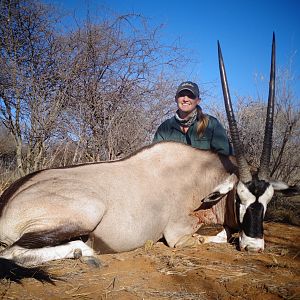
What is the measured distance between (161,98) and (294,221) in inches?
169

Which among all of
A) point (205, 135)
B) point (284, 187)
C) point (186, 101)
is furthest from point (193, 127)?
point (284, 187)

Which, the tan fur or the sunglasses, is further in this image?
the sunglasses

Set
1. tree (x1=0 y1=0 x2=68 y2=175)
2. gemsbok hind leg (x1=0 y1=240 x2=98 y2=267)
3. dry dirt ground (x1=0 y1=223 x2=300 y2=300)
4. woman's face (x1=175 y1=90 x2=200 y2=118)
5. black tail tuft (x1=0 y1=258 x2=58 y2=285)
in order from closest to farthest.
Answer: dry dirt ground (x1=0 y1=223 x2=300 y2=300), black tail tuft (x1=0 y1=258 x2=58 y2=285), gemsbok hind leg (x1=0 y1=240 x2=98 y2=267), woman's face (x1=175 y1=90 x2=200 y2=118), tree (x1=0 y1=0 x2=68 y2=175)

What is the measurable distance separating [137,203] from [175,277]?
1.09m

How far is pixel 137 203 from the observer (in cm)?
366

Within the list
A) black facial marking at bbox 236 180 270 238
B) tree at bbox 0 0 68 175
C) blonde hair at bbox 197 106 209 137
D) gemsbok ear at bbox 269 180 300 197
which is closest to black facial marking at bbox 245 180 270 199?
black facial marking at bbox 236 180 270 238

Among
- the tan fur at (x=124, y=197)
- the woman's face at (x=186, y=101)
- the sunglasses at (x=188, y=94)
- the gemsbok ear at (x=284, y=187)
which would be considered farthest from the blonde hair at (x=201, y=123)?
the gemsbok ear at (x=284, y=187)

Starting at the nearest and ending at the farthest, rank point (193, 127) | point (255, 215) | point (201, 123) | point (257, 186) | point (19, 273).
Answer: point (19, 273), point (255, 215), point (257, 186), point (201, 123), point (193, 127)

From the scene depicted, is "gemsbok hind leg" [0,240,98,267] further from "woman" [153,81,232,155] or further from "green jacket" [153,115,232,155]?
"woman" [153,81,232,155]

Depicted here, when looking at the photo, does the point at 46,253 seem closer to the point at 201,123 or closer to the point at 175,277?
the point at 175,277

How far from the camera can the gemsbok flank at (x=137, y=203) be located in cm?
318

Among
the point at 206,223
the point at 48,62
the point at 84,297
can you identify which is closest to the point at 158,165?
the point at 206,223

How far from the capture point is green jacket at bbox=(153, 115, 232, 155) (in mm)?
5113

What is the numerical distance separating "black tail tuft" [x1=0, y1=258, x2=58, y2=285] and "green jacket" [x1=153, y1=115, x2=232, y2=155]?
3053 mm
